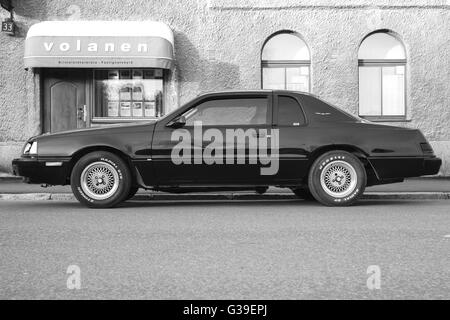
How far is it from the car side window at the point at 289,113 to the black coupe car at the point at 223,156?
0.03 meters

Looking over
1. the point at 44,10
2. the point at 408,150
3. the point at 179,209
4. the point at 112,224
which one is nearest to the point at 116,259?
the point at 112,224

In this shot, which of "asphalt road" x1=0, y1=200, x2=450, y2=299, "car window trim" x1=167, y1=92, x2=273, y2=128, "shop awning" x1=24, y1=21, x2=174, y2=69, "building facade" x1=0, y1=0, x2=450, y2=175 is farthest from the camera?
"building facade" x1=0, y1=0, x2=450, y2=175

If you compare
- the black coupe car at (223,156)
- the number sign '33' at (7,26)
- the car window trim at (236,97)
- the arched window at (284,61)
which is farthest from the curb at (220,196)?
the number sign '33' at (7,26)

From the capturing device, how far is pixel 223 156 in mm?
8867

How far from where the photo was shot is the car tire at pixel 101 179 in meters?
8.84

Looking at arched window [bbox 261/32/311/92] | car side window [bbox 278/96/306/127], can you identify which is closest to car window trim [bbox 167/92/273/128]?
car side window [bbox 278/96/306/127]

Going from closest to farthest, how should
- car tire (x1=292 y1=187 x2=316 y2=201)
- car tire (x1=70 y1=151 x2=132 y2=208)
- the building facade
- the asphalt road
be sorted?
the asphalt road, car tire (x1=70 y1=151 x2=132 y2=208), car tire (x1=292 y1=187 x2=316 y2=201), the building facade

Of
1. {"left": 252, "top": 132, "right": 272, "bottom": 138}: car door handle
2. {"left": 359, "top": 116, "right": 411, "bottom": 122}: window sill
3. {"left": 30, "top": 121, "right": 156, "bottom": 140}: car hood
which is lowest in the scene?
{"left": 252, "top": 132, "right": 272, "bottom": 138}: car door handle

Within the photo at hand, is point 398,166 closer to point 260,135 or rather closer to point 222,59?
point 260,135

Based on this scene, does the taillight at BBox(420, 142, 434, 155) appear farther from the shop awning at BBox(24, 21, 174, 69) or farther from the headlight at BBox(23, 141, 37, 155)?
the shop awning at BBox(24, 21, 174, 69)

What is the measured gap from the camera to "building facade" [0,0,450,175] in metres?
16.0

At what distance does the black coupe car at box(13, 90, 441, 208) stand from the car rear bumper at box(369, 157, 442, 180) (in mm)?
13
